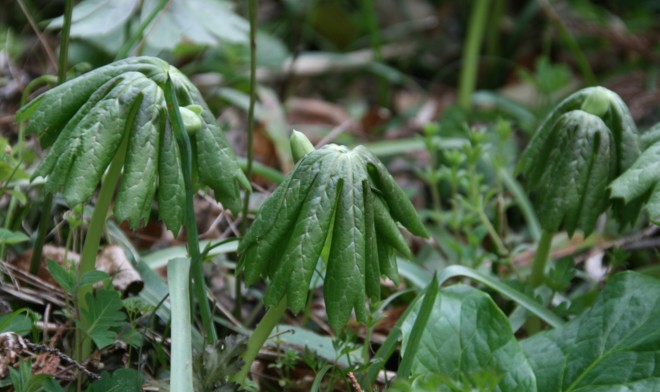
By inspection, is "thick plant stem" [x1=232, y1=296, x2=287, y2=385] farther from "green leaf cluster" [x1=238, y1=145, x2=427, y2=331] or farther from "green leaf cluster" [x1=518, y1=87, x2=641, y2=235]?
"green leaf cluster" [x1=518, y1=87, x2=641, y2=235]

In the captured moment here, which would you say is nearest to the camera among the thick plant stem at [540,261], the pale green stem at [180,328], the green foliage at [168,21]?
the pale green stem at [180,328]

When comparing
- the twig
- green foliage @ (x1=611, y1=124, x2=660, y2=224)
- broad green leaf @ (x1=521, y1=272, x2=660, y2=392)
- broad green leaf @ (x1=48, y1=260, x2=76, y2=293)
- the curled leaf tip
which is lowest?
the twig

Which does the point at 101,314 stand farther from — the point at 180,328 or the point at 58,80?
the point at 58,80

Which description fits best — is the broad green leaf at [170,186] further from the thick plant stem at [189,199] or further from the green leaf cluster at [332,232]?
the green leaf cluster at [332,232]

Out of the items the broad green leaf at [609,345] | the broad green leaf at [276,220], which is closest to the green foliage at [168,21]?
the broad green leaf at [276,220]

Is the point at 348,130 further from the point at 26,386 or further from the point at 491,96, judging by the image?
the point at 26,386

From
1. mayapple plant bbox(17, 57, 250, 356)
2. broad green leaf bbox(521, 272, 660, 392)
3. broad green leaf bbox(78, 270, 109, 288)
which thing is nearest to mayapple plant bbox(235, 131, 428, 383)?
mayapple plant bbox(17, 57, 250, 356)
